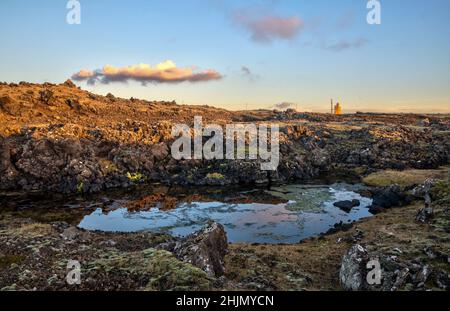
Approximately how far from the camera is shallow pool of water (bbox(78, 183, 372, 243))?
1340 inches

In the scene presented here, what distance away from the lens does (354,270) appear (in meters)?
19.2

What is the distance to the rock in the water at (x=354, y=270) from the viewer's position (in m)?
18.8

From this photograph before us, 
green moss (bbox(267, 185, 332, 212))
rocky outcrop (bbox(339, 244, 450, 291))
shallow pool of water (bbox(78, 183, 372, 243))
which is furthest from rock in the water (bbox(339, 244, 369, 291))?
green moss (bbox(267, 185, 332, 212))

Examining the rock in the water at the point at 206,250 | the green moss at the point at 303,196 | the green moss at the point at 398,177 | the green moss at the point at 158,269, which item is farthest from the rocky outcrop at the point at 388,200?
the green moss at the point at 158,269

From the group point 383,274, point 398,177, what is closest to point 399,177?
point 398,177

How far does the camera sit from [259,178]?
2285 inches

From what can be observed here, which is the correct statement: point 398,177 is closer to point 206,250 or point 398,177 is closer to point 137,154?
point 137,154

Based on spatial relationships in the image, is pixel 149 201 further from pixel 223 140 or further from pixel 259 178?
pixel 223 140

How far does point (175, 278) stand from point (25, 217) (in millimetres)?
26137

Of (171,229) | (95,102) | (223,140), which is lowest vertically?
(171,229)

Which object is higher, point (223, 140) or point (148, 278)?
point (223, 140)

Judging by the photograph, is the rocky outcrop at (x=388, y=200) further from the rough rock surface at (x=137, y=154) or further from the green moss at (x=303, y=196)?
the green moss at (x=303, y=196)

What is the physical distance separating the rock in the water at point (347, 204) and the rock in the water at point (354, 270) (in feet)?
69.1

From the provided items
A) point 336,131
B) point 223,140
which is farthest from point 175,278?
point 336,131
